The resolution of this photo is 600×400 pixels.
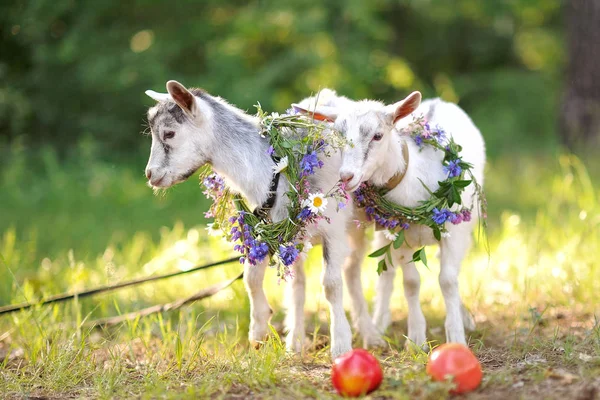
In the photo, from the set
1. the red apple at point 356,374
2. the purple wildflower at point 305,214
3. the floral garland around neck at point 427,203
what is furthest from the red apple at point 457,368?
the purple wildflower at point 305,214

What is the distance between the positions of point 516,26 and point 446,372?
593 inches

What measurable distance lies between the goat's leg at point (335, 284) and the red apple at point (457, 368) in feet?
2.69

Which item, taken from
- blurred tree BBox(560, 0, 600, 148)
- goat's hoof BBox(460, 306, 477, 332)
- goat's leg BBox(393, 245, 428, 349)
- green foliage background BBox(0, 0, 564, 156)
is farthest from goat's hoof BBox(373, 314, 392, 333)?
blurred tree BBox(560, 0, 600, 148)

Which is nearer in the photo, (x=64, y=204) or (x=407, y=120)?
(x=407, y=120)

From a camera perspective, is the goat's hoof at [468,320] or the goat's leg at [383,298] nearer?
the goat's hoof at [468,320]

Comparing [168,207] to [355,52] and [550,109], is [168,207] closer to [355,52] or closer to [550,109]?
[355,52]

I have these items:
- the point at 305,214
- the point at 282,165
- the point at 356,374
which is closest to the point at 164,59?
the point at 282,165

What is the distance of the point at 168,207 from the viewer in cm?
919

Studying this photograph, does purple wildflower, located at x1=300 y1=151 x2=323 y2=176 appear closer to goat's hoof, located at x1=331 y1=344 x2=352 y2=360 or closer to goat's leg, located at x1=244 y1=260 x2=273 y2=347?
goat's leg, located at x1=244 y1=260 x2=273 y2=347

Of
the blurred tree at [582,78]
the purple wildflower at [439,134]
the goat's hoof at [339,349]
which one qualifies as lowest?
the goat's hoof at [339,349]

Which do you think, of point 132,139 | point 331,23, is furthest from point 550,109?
point 132,139

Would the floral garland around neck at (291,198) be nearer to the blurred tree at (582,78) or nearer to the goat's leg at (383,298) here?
the goat's leg at (383,298)

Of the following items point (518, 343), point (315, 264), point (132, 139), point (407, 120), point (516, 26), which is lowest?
point (518, 343)

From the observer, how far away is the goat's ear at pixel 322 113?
3.95 metres
